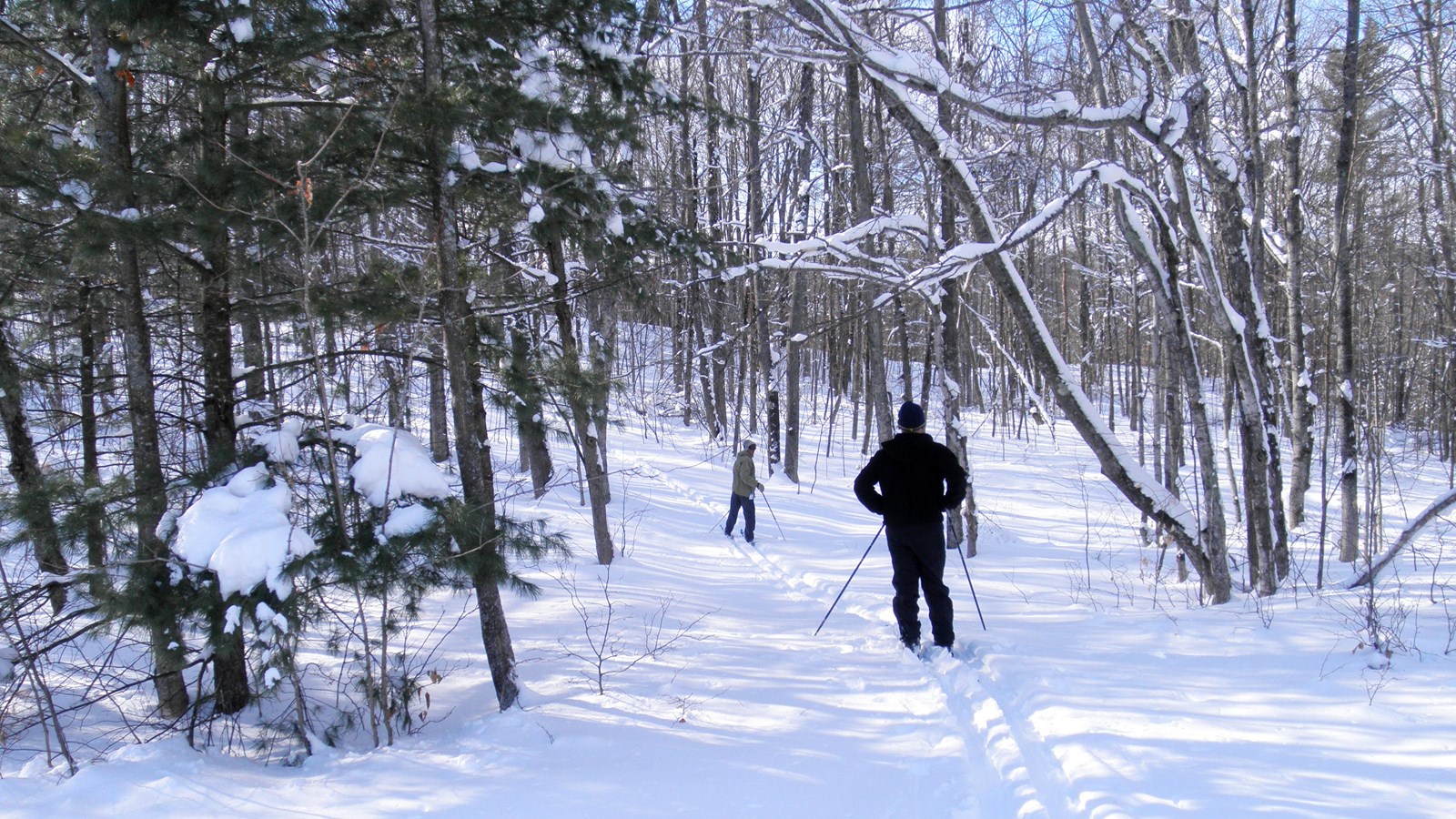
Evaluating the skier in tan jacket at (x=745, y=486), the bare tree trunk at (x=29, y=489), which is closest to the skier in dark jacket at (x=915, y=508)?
the bare tree trunk at (x=29, y=489)

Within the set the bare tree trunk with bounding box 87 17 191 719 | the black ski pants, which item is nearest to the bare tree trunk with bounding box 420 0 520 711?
the bare tree trunk with bounding box 87 17 191 719

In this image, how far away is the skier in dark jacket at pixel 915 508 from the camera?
5273 mm

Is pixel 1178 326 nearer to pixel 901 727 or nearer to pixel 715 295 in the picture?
pixel 901 727

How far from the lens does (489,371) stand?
17.7 ft

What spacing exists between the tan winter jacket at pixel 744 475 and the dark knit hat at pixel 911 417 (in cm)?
601

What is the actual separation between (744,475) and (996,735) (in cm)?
760

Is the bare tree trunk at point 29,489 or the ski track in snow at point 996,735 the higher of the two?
the bare tree trunk at point 29,489

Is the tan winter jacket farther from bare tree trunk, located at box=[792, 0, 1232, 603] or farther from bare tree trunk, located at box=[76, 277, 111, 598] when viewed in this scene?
bare tree trunk, located at box=[76, 277, 111, 598]

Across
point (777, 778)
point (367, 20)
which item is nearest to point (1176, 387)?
point (777, 778)

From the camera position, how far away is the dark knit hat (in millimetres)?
5363

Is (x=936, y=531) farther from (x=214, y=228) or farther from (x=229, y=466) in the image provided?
(x=214, y=228)

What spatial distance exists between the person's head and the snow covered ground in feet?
5.17

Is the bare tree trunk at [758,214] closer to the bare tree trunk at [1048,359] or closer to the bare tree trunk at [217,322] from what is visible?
the bare tree trunk at [1048,359]

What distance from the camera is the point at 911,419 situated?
5.43m
